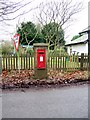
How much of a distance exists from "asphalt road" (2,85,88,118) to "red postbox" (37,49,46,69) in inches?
78.4

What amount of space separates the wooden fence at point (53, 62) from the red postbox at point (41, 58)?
6.50 feet

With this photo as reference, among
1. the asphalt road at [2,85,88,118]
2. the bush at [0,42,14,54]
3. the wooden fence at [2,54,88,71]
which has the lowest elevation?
Result: the asphalt road at [2,85,88,118]

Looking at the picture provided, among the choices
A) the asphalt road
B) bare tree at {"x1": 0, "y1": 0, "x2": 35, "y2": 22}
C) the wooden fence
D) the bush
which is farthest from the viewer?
the bush

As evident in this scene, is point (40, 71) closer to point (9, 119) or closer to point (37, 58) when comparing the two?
point (37, 58)

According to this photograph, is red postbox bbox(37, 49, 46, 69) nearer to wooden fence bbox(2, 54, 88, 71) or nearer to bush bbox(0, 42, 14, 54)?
wooden fence bbox(2, 54, 88, 71)

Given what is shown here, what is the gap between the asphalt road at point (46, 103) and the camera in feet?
14.7

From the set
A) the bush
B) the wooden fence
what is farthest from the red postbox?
the bush

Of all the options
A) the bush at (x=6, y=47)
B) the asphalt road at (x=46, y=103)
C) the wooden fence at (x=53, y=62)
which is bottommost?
the asphalt road at (x=46, y=103)

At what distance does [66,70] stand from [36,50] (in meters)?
2.97

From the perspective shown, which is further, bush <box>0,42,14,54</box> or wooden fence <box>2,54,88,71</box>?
bush <box>0,42,14,54</box>

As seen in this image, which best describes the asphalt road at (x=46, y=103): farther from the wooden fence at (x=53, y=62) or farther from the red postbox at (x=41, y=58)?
the wooden fence at (x=53, y=62)

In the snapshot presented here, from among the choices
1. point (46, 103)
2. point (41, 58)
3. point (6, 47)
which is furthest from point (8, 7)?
point (6, 47)

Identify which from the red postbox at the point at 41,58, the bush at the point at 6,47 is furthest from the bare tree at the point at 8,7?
the bush at the point at 6,47

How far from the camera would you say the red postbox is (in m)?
8.98
